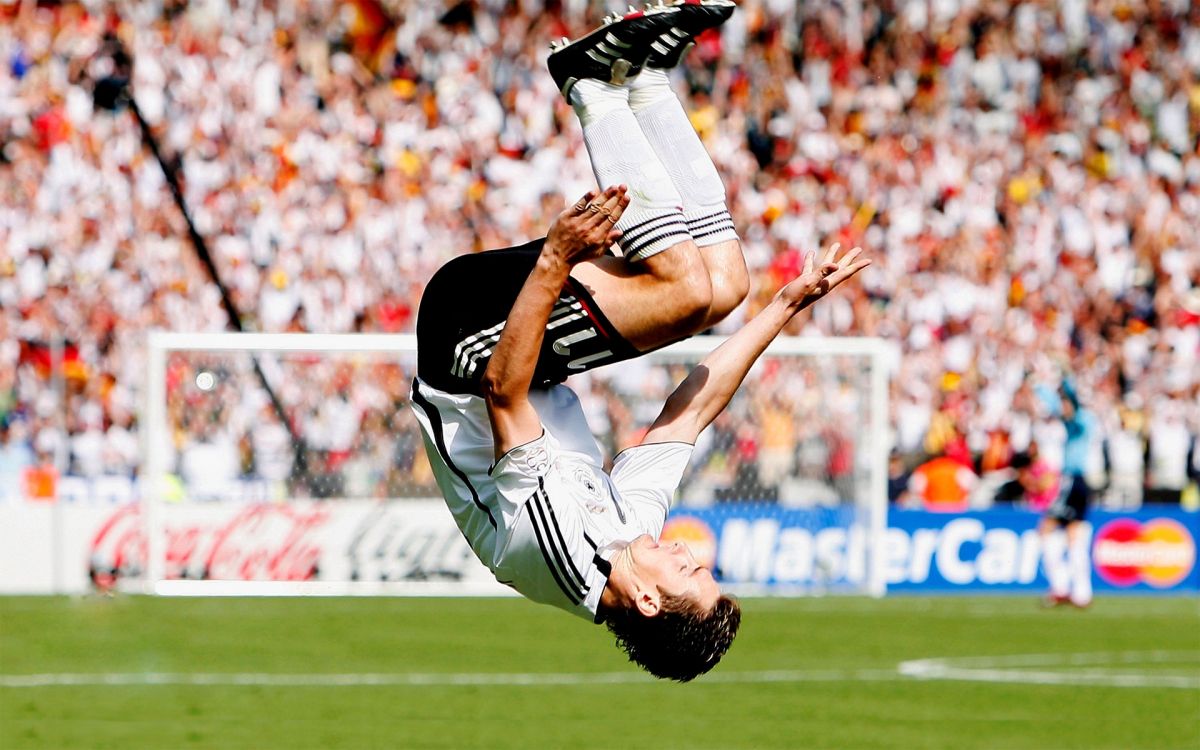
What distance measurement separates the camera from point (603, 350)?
6.70 metres

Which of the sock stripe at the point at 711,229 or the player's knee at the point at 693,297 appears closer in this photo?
the player's knee at the point at 693,297

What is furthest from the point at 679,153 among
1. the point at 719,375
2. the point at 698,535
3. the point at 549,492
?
the point at 698,535

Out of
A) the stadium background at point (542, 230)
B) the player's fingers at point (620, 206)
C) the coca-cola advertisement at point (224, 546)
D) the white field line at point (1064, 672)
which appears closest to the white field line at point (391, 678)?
the stadium background at point (542, 230)

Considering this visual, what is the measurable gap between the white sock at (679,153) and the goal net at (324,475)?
33.3 ft

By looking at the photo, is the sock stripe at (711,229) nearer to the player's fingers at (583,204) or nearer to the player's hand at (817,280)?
the player's hand at (817,280)

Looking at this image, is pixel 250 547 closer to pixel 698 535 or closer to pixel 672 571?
pixel 698 535

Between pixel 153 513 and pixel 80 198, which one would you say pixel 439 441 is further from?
pixel 80 198

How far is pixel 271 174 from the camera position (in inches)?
898

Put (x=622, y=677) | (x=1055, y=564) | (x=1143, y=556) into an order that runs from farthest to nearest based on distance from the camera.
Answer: (x=1143, y=556)
(x=1055, y=564)
(x=622, y=677)

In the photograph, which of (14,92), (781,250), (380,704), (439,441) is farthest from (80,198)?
(439,441)

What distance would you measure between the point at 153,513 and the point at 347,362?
2273 millimetres

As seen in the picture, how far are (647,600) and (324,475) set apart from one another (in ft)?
38.5

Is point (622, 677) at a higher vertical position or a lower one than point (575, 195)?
lower

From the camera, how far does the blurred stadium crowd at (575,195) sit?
19.0m
